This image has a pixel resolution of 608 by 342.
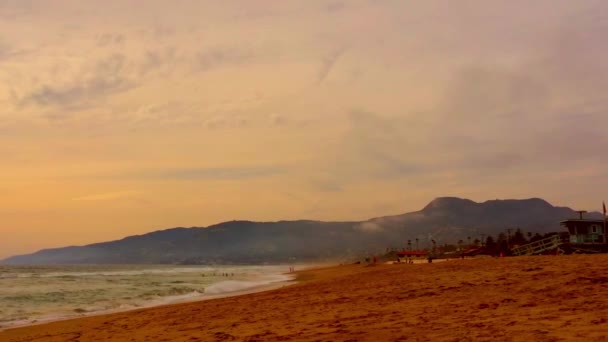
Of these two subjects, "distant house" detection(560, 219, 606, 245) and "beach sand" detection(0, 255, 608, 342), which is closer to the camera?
"beach sand" detection(0, 255, 608, 342)

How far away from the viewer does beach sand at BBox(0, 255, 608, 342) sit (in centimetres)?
1048

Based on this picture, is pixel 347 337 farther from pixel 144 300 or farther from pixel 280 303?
pixel 144 300

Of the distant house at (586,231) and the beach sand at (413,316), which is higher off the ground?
the distant house at (586,231)

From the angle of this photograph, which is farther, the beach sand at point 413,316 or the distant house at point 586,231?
the distant house at point 586,231

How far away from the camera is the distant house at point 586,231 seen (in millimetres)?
51891

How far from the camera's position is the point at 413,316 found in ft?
42.4

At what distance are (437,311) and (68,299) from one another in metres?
Answer: 32.4

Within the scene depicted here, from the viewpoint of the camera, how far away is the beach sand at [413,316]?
412 inches

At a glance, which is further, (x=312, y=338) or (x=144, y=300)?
(x=144, y=300)

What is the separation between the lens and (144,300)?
35156 mm

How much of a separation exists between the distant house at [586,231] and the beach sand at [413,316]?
36.7 metres

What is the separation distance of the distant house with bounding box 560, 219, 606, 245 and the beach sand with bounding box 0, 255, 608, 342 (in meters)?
36.7

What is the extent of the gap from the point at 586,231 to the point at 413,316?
47.2 m

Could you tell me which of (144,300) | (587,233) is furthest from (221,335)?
(587,233)
